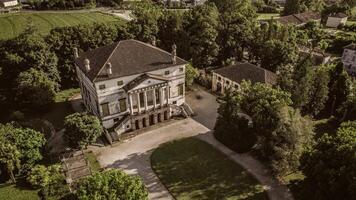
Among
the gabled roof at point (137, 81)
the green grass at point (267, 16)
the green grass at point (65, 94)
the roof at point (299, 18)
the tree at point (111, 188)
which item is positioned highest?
the roof at point (299, 18)

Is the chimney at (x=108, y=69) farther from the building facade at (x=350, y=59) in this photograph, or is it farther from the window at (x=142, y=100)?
the building facade at (x=350, y=59)

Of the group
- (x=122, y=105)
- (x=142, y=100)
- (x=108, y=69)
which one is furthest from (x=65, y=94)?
(x=142, y=100)

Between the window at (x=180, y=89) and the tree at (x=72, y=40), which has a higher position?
the tree at (x=72, y=40)

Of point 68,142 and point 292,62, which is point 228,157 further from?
point 292,62

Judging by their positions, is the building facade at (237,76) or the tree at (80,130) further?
the building facade at (237,76)

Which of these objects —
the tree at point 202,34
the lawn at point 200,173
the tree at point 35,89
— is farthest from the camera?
the tree at point 202,34

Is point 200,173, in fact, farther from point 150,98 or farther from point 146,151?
point 150,98

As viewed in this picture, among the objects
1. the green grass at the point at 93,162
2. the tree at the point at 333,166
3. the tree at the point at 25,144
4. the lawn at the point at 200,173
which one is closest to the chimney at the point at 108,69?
the green grass at the point at 93,162

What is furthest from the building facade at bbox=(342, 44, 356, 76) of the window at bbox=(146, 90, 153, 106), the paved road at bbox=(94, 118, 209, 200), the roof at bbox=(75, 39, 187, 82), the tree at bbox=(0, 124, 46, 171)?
the tree at bbox=(0, 124, 46, 171)
